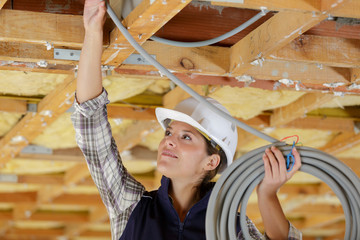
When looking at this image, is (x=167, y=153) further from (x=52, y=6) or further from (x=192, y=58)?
(x=52, y=6)

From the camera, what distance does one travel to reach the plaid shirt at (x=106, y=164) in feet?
6.45

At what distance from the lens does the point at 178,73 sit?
2719 millimetres

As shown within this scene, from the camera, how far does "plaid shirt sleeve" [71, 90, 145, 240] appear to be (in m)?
1.96

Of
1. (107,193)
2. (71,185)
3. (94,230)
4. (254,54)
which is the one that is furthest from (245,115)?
(94,230)

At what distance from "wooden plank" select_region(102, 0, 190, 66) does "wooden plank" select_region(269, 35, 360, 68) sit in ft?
1.95

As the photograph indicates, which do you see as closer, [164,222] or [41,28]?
[164,222]

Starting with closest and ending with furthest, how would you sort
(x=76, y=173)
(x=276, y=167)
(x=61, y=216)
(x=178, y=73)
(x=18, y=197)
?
(x=276, y=167), (x=178, y=73), (x=76, y=173), (x=18, y=197), (x=61, y=216)

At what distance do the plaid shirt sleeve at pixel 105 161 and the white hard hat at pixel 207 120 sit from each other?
0.26m

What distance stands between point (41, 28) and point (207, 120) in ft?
2.27

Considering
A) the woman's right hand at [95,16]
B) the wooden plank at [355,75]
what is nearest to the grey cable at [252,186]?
the woman's right hand at [95,16]

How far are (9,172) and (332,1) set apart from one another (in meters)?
3.66

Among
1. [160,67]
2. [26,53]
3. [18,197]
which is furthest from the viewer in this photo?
[18,197]

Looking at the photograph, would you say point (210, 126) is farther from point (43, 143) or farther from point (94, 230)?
point (94, 230)

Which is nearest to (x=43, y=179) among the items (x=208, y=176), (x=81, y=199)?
(x=81, y=199)
